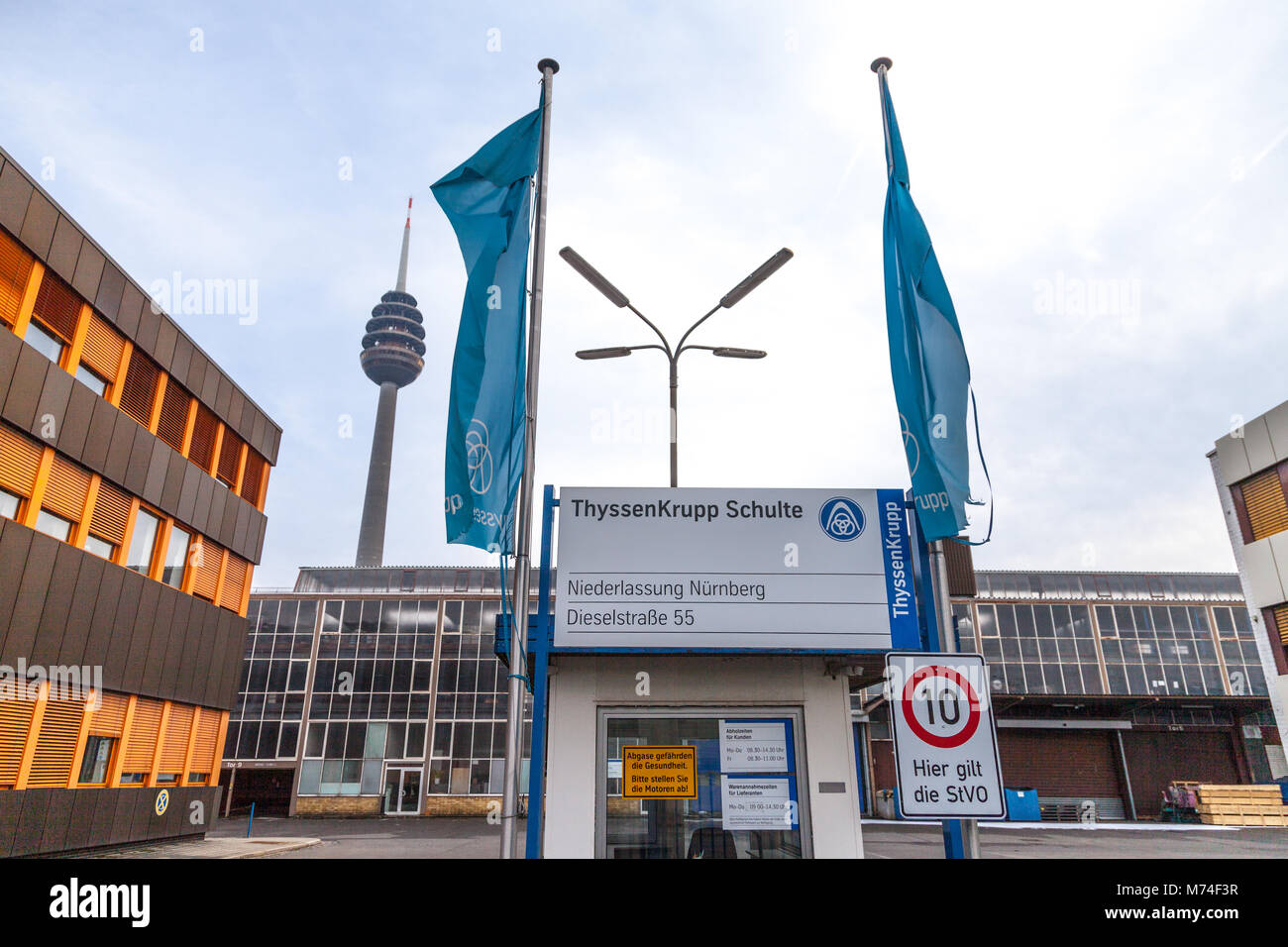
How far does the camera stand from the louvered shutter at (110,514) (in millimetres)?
19062

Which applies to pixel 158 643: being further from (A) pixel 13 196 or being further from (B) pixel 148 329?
(A) pixel 13 196

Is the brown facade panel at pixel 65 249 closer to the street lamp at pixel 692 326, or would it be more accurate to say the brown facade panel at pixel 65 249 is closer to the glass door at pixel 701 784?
the street lamp at pixel 692 326

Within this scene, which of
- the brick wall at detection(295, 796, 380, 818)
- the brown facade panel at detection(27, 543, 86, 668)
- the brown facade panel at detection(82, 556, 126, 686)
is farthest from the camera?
the brick wall at detection(295, 796, 380, 818)

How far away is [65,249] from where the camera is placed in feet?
59.4

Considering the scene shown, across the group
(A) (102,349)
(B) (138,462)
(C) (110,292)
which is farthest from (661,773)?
(C) (110,292)

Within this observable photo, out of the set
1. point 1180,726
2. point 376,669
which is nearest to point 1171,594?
point 1180,726

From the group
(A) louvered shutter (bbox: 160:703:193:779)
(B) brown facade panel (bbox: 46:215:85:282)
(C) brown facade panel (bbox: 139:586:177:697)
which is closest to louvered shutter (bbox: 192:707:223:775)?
(A) louvered shutter (bbox: 160:703:193:779)

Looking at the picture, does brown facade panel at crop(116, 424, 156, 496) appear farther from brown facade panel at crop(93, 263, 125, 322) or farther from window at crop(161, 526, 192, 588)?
brown facade panel at crop(93, 263, 125, 322)

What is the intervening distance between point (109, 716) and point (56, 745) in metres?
1.63

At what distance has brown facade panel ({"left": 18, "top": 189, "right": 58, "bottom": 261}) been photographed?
1689 cm

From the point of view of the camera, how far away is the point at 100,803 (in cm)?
1878

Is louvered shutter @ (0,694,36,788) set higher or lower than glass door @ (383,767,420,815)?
higher

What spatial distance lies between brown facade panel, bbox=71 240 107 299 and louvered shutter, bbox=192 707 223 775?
12.1 m

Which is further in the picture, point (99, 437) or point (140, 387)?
point (140, 387)
